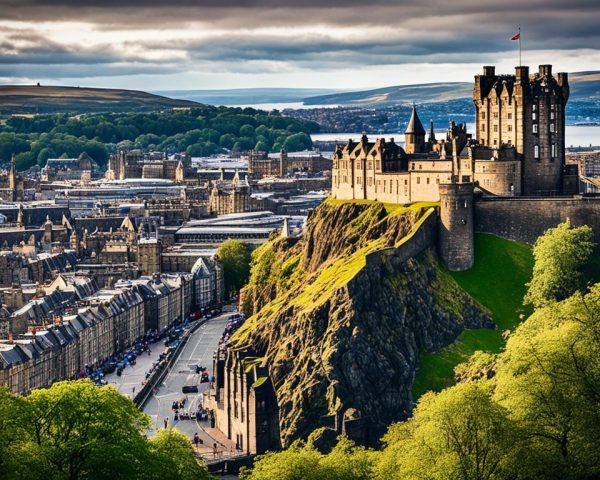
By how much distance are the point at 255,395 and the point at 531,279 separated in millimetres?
25102

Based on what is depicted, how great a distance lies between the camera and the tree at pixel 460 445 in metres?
85.1

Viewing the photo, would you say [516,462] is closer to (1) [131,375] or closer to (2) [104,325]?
(1) [131,375]

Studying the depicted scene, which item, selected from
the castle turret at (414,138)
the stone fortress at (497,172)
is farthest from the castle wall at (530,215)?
the castle turret at (414,138)

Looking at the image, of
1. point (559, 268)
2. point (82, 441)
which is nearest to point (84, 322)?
point (559, 268)

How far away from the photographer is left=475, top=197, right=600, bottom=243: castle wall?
13425 cm

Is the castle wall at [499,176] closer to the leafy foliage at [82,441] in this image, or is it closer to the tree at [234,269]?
the leafy foliage at [82,441]

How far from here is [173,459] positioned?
87062 millimetres

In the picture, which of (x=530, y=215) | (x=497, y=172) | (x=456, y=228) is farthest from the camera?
(x=497, y=172)

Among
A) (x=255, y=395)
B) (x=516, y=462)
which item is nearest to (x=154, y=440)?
(x=516, y=462)

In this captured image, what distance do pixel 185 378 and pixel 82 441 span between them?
5385 cm

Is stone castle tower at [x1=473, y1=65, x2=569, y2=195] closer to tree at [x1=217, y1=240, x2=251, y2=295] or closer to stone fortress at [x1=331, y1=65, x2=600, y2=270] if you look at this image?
stone fortress at [x1=331, y1=65, x2=600, y2=270]

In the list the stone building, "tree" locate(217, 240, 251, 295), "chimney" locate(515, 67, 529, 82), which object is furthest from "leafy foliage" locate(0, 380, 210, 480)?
"tree" locate(217, 240, 251, 295)

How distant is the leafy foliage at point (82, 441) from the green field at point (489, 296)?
113 ft

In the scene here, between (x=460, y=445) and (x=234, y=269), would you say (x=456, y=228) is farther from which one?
(x=234, y=269)
